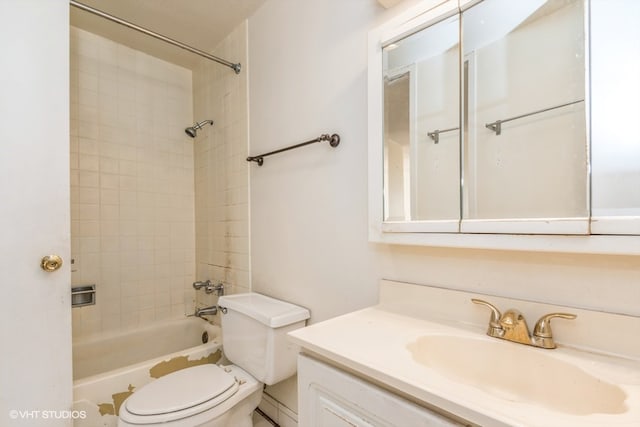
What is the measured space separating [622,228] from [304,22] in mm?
1451

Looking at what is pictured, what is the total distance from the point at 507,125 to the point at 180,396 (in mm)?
1505

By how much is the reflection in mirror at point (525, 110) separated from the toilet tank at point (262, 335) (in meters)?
0.87

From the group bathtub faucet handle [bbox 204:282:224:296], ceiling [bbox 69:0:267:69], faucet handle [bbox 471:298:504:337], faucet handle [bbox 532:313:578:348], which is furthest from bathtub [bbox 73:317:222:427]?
ceiling [bbox 69:0:267:69]

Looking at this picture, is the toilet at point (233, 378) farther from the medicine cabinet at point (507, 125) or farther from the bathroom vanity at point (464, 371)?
the medicine cabinet at point (507, 125)

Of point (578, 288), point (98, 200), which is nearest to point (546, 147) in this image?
point (578, 288)

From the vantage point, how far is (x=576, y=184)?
753 mm

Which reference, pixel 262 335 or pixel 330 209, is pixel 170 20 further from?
pixel 262 335

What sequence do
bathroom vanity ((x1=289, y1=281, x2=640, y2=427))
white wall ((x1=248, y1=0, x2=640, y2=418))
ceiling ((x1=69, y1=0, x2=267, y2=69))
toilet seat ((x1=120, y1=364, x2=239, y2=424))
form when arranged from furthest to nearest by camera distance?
ceiling ((x1=69, y1=0, x2=267, y2=69)) → toilet seat ((x1=120, y1=364, x2=239, y2=424)) → white wall ((x1=248, y1=0, x2=640, y2=418)) → bathroom vanity ((x1=289, y1=281, x2=640, y2=427))

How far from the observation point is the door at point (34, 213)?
117cm

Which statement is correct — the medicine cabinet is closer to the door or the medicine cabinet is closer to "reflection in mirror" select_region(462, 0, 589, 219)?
"reflection in mirror" select_region(462, 0, 589, 219)

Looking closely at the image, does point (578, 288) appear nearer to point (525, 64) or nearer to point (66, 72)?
point (525, 64)

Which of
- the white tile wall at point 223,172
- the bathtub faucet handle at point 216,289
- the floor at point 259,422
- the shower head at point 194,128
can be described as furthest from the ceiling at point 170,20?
the floor at point 259,422

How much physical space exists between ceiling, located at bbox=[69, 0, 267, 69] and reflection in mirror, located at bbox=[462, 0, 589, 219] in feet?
4.43

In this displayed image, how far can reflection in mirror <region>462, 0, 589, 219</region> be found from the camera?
769 millimetres
